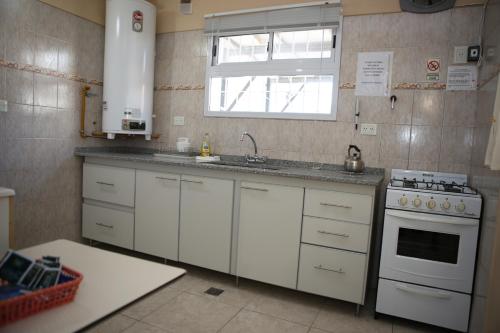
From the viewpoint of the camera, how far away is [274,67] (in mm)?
3105

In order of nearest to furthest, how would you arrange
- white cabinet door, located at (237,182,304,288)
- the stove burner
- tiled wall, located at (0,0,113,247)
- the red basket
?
the red basket < the stove burner < white cabinet door, located at (237,182,304,288) < tiled wall, located at (0,0,113,247)

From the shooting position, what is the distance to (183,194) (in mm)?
2816

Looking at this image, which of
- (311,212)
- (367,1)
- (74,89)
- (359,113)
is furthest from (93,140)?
(367,1)

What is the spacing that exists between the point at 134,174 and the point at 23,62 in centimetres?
124

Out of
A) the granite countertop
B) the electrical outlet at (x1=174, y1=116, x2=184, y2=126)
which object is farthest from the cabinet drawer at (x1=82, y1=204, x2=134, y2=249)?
the electrical outlet at (x1=174, y1=116, x2=184, y2=126)

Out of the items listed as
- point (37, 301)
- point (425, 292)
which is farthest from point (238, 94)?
point (37, 301)

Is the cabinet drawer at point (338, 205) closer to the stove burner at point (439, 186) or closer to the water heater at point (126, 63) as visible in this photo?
the stove burner at point (439, 186)

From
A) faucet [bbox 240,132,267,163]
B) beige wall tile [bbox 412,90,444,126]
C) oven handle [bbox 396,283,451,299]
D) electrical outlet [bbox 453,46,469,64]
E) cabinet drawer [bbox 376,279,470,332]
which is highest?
electrical outlet [bbox 453,46,469,64]

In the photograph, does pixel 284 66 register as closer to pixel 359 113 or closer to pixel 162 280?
pixel 359 113

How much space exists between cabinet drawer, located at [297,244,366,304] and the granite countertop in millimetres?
496

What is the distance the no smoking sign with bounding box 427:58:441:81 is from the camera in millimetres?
2582

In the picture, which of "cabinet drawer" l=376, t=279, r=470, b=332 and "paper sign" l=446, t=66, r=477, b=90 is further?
"paper sign" l=446, t=66, r=477, b=90

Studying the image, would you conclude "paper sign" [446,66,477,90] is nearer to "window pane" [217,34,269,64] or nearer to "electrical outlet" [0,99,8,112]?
"window pane" [217,34,269,64]

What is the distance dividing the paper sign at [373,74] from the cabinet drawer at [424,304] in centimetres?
145
